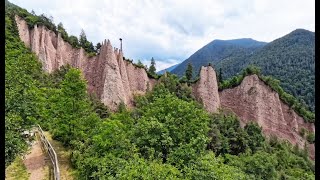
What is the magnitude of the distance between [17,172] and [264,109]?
45.9 m

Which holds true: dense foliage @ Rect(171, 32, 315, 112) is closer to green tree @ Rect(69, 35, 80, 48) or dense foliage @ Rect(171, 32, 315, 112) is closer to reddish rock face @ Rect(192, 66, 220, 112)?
reddish rock face @ Rect(192, 66, 220, 112)

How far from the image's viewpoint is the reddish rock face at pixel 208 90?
5619 centimetres

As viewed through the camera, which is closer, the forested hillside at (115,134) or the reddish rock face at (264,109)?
the forested hillside at (115,134)

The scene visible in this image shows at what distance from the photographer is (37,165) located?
19.6 meters

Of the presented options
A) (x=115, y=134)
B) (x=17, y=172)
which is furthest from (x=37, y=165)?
Result: (x=115, y=134)

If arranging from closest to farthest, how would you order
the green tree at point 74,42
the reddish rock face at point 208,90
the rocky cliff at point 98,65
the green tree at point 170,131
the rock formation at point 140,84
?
1. the green tree at point 170,131
2. the rocky cliff at point 98,65
3. the rock formation at point 140,84
4. the reddish rock face at point 208,90
5. the green tree at point 74,42

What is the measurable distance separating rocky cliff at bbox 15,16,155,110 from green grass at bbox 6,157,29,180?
3020cm

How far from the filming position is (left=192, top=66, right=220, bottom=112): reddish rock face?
56188 millimetres

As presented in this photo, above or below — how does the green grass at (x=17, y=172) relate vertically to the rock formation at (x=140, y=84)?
below

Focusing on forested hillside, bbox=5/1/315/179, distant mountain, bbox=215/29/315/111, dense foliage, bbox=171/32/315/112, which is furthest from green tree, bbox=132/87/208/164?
distant mountain, bbox=215/29/315/111

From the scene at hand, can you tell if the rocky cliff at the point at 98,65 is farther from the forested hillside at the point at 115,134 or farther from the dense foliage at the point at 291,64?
the dense foliage at the point at 291,64

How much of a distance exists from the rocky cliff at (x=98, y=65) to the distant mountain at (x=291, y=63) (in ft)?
107

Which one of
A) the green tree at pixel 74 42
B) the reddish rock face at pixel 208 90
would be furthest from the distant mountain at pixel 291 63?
the green tree at pixel 74 42

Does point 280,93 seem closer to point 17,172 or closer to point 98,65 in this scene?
point 98,65
